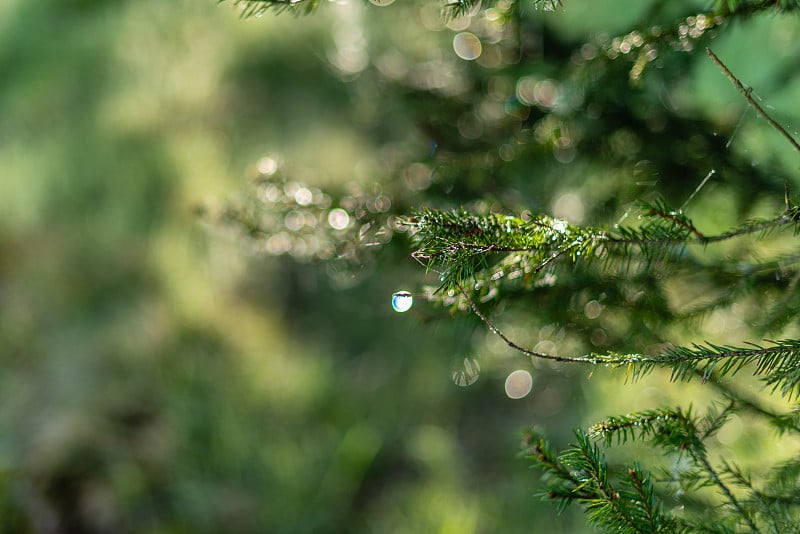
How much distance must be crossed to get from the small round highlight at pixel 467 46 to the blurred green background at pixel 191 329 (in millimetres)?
192

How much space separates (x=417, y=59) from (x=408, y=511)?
770mm

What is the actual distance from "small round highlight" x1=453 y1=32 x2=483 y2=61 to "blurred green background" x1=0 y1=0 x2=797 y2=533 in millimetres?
192

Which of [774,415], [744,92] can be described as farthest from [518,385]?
[744,92]

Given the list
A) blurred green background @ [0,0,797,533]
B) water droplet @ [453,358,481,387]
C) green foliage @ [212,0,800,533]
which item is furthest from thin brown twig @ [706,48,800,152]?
blurred green background @ [0,0,797,533]

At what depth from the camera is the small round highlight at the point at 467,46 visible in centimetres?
67

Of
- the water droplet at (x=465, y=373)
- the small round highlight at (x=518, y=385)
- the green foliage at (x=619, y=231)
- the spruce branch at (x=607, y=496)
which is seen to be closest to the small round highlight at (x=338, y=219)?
the green foliage at (x=619, y=231)

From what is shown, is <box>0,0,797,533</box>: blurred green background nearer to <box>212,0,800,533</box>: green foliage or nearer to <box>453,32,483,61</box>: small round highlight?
<box>453,32,483,61</box>: small round highlight

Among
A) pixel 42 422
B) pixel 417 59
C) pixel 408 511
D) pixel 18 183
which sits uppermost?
pixel 417 59

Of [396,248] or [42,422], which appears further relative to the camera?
[42,422]

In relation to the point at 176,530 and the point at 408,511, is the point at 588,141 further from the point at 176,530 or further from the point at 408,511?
the point at 176,530

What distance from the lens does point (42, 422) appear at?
1282 millimetres

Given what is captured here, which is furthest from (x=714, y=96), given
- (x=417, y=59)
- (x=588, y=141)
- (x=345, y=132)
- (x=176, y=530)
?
(x=176, y=530)

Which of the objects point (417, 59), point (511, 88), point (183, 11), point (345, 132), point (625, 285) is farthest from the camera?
point (345, 132)

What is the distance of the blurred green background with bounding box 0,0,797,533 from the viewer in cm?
107
